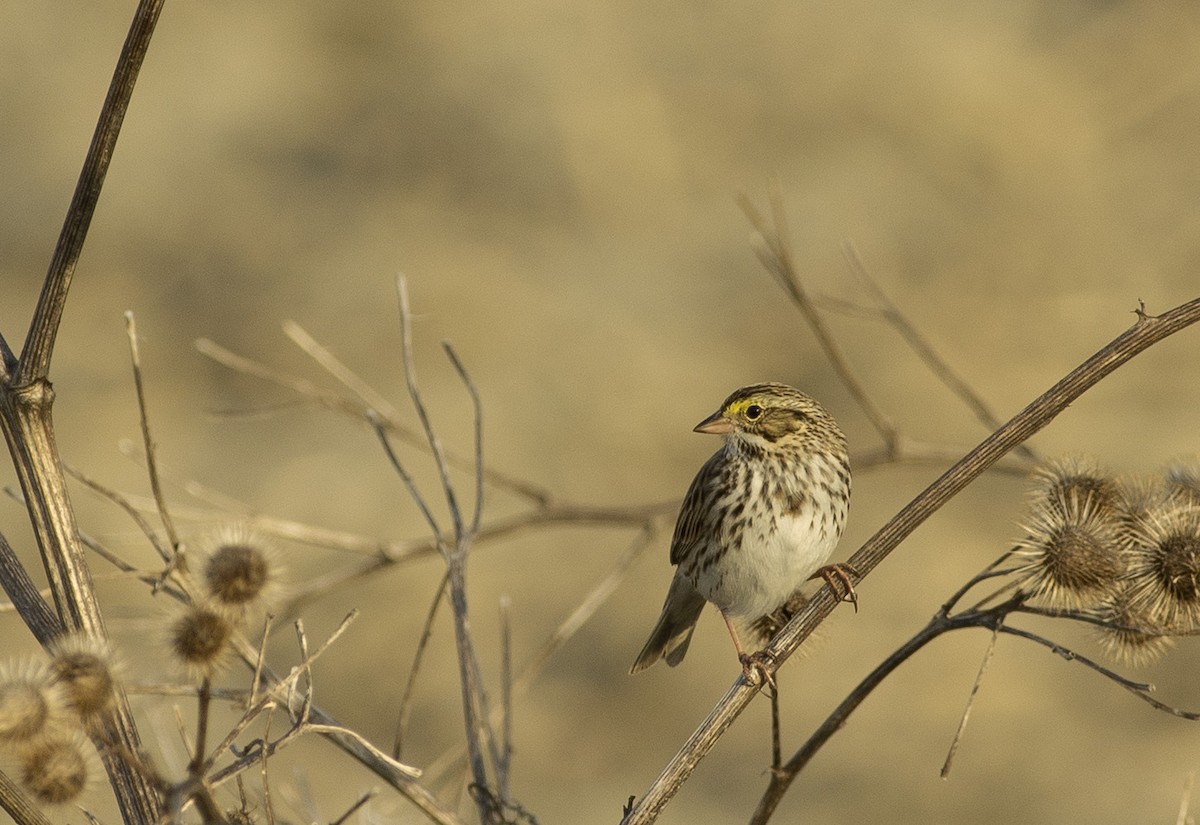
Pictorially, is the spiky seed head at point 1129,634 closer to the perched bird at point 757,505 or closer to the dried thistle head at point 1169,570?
the dried thistle head at point 1169,570

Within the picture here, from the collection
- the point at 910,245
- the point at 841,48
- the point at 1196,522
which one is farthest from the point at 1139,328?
the point at 841,48

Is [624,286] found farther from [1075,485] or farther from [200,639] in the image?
[200,639]

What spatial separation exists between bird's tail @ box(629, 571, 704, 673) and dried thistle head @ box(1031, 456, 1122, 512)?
1729 mm

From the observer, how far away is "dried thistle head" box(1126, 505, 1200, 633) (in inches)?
117

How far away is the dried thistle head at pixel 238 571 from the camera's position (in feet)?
6.99

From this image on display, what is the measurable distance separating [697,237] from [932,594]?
4.25 m

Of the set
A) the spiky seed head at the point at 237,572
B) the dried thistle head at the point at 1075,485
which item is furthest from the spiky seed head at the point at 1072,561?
the spiky seed head at the point at 237,572

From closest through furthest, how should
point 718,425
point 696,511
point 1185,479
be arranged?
point 1185,479, point 718,425, point 696,511

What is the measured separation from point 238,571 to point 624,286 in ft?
36.2

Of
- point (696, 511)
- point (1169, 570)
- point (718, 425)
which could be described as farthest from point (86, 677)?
point (696, 511)

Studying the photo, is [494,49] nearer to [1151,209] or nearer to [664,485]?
[664,485]

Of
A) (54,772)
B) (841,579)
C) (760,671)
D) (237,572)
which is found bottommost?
(54,772)

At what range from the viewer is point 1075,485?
10.8ft

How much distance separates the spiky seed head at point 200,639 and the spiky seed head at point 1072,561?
169cm
